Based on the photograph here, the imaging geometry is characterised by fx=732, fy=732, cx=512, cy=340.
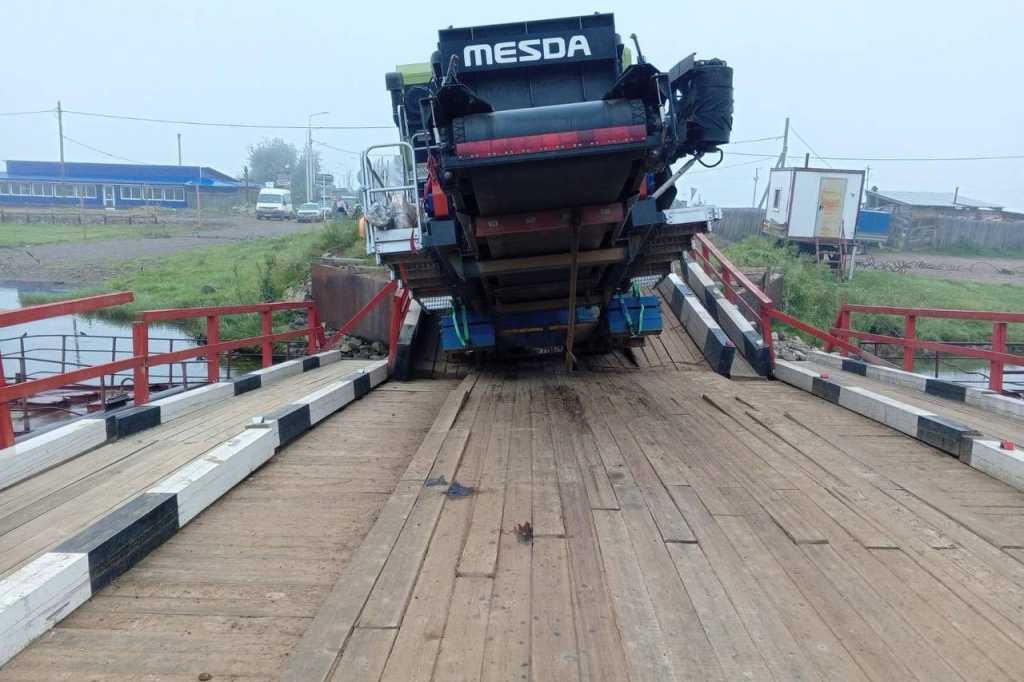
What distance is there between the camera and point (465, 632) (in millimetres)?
2713

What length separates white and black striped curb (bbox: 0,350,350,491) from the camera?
4.44 metres

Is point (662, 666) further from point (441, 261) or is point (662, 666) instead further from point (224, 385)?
point (224, 385)

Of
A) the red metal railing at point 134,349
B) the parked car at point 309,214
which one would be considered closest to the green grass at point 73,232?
the parked car at point 309,214

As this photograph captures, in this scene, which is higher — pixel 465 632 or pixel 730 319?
pixel 730 319

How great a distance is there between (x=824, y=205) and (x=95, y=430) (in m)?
28.6

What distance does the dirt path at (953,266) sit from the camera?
30578 mm

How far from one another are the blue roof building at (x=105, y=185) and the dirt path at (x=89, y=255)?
2420 centimetres

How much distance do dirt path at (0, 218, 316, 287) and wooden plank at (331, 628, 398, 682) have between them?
2556 centimetres

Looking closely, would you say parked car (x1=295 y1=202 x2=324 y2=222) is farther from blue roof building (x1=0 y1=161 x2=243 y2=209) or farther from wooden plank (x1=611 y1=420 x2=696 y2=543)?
wooden plank (x1=611 y1=420 x2=696 y2=543)

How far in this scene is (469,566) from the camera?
10.7 ft

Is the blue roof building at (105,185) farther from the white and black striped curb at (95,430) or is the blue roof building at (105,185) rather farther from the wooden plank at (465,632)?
the wooden plank at (465,632)

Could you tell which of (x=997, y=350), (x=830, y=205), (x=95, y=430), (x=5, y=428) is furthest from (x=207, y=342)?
(x=830, y=205)

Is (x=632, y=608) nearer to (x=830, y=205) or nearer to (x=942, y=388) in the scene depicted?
(x=942, y=388)

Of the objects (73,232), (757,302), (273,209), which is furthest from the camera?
(273,209)
